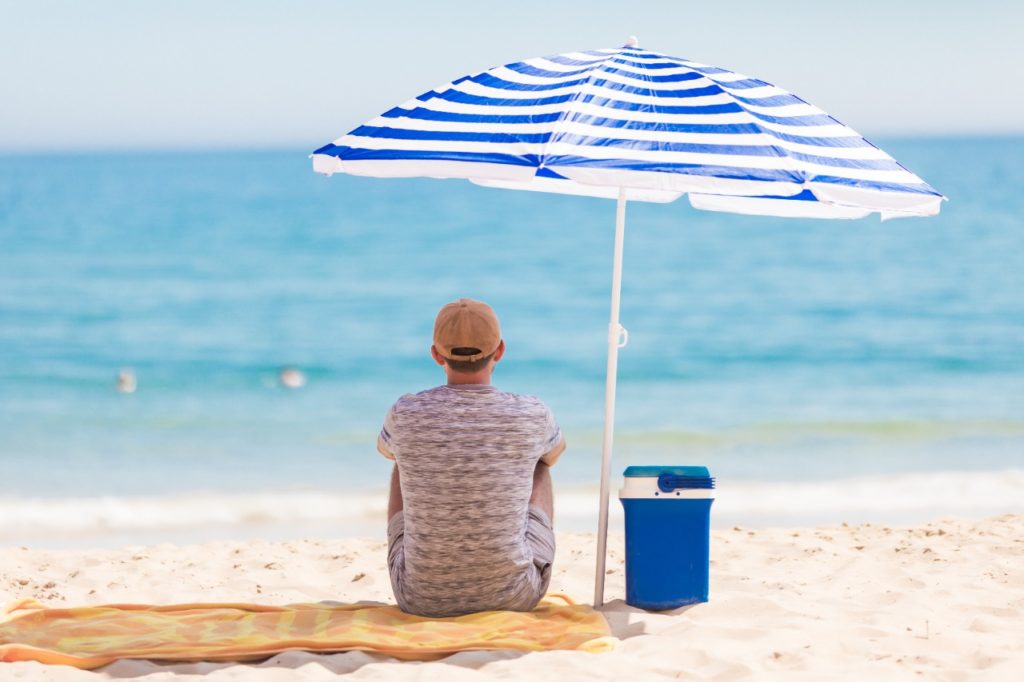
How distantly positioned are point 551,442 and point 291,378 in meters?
9.40

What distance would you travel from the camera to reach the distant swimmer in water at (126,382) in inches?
482

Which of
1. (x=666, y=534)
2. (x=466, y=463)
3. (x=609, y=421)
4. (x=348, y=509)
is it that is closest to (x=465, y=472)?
(x=466, y=463)

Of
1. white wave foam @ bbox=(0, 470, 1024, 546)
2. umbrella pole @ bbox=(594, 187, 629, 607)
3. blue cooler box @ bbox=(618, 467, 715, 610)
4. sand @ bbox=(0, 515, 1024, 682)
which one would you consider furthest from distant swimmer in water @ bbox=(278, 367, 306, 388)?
blue cooler box @ bbox=(618, 467, 715, 610)

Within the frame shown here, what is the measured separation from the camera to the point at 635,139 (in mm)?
3627

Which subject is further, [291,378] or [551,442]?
[291,378]

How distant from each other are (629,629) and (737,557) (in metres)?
1.43

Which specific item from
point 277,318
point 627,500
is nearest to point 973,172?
point 277,318

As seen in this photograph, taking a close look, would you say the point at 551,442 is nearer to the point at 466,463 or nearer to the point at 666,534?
the point at 466,463

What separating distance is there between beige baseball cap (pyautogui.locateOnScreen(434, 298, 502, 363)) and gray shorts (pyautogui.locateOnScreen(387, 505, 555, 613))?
590mm

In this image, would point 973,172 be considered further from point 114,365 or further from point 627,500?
point 627,500

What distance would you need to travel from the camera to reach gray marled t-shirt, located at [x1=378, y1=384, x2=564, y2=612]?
382 centimetres

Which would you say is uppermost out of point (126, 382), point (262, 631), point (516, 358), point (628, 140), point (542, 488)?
point (628, 140)

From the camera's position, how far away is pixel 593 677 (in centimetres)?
349

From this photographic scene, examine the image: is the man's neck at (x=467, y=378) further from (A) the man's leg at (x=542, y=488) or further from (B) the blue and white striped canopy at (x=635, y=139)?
(B) the blue and white striped canopy at (x=635, y=139)
